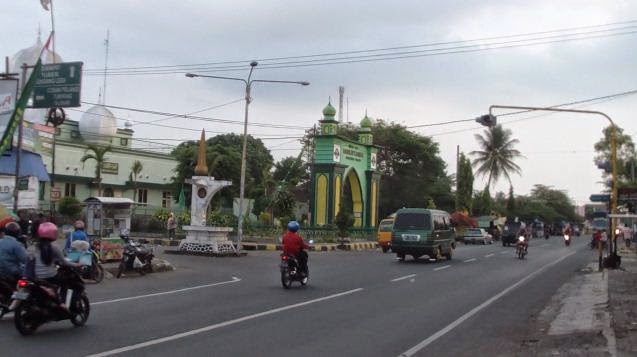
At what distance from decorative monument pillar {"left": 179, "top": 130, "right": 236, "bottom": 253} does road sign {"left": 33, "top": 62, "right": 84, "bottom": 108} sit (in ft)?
22.4

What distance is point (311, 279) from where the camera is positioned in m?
19.4

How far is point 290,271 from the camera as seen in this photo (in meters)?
16.7

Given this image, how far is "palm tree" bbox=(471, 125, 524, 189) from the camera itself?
7481 centimetres

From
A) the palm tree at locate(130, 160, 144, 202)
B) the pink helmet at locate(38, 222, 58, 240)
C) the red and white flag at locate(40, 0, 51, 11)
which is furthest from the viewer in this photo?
the palm tree at locate(130, 160, 144, 202)

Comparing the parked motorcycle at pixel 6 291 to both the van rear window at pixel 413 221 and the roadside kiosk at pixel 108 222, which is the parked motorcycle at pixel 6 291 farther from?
the van rear window at pixel 413 221

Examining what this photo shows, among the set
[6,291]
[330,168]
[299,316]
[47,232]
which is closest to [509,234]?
[330,168]

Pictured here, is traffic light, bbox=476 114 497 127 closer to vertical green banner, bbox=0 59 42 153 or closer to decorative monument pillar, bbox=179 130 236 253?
decorative monument pillar, bbox=179 130 236 253

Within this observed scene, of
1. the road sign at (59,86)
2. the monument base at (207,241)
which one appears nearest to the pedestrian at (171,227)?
the monument base at (207,241)

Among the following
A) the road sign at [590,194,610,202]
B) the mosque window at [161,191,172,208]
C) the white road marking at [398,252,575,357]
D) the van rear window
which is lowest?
the white road marking at [398,252,575,357]

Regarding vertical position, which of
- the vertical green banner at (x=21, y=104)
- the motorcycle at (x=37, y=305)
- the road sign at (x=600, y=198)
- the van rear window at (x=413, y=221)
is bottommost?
the motorcycle at (x=37, y=305)

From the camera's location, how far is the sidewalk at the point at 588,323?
921 cm

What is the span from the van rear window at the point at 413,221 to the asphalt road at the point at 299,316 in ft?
19.1

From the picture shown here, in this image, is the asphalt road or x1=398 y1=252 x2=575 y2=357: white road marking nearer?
the asphalt road

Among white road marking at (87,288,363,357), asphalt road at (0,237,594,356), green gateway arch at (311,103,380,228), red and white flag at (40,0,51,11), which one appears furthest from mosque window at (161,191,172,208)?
white road marking at (87,288,363,357)
